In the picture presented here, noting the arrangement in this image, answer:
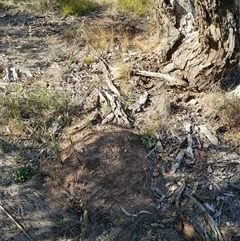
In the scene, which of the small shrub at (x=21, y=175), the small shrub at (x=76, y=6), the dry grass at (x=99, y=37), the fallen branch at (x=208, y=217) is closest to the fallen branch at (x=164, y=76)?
the dry grass at (x=99, y=37)

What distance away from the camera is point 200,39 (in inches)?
165

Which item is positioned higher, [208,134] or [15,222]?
[208,134]

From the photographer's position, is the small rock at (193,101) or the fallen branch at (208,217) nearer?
the fallen branch at (208,217)

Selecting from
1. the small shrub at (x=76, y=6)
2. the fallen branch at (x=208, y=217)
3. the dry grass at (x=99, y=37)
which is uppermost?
the small shrub at (x=76, y=6)

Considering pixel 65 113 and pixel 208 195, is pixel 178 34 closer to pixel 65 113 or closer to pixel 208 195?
pixel 65 113

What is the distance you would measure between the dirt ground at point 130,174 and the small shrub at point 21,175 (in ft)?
0.16

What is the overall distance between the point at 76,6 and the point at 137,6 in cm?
104

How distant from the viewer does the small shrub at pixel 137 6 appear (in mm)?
6258

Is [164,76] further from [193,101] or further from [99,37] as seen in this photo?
[99,37]

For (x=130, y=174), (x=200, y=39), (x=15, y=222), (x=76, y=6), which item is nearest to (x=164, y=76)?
(x=200, y=39)

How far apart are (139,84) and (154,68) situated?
345mm

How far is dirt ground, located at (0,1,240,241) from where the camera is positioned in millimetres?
3256

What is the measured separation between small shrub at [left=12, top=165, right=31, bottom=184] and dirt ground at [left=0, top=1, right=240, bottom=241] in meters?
0.05

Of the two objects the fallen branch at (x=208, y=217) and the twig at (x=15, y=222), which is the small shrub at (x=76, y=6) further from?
the fallen branch at (x=208, y=217)
